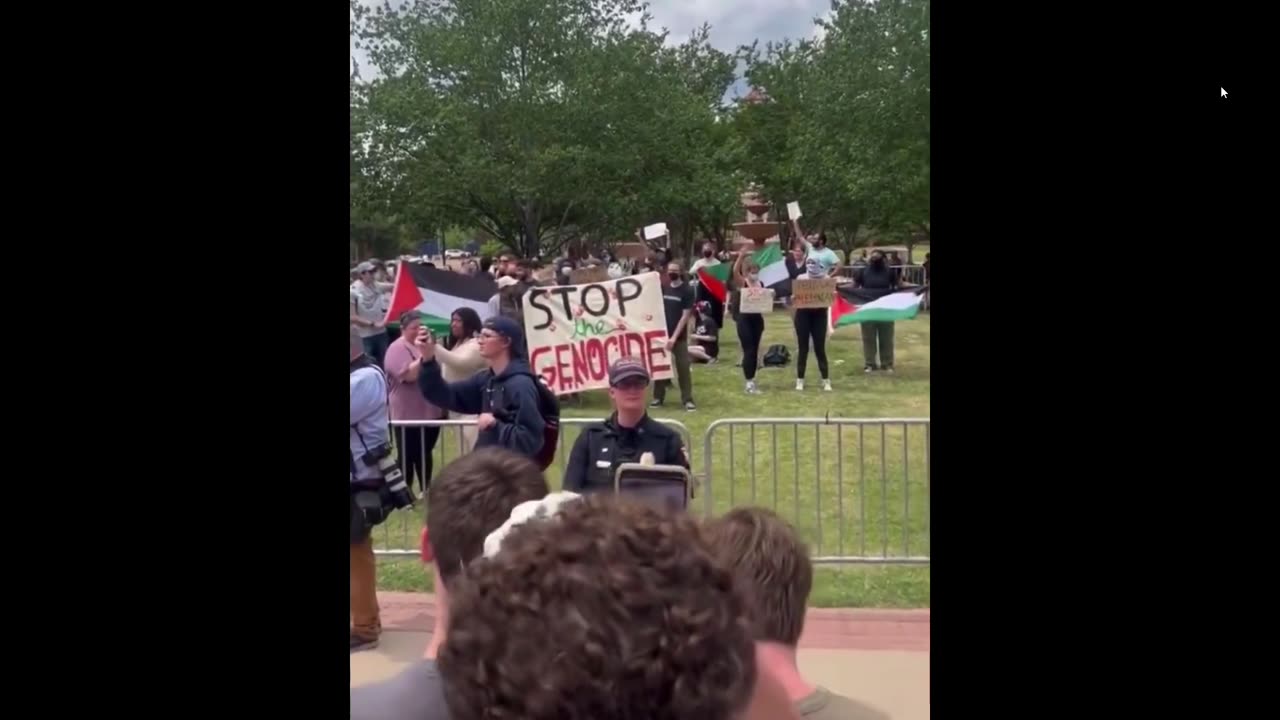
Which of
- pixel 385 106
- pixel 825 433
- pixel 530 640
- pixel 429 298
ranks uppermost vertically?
pixel 385 106

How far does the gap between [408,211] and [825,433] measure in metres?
8.68

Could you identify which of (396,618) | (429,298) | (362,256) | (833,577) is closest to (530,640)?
(396,618)

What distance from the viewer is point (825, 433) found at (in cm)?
677

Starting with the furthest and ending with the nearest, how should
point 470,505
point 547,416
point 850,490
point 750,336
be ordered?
1. point 750,336
2. point 850,490
3. point 547,416
4. point 470,505

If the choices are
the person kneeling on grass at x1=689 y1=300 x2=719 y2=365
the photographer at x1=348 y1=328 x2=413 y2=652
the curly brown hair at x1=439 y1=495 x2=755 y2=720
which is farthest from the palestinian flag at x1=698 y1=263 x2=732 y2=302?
the curly brown hair at x1=439 y1=495 x2=755 y2=720

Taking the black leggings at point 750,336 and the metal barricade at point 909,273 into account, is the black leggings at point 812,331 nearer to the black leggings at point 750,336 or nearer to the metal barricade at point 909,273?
the black leggings at point 750,336

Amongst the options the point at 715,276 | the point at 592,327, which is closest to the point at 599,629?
the point at 592,327

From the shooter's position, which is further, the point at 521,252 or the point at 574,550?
the point at 521,252

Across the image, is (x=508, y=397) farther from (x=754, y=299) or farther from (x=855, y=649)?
(x=754, y=299)

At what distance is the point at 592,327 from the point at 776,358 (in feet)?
15.5

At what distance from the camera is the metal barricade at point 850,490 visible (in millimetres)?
5262

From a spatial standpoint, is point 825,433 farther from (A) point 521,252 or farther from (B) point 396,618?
(A) point 521,252

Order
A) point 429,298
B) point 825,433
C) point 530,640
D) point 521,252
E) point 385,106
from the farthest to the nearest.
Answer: point 521,252 → point 385,106 → point 429,298 → point 825,433 → point 530,640

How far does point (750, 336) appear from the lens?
10.1 m
